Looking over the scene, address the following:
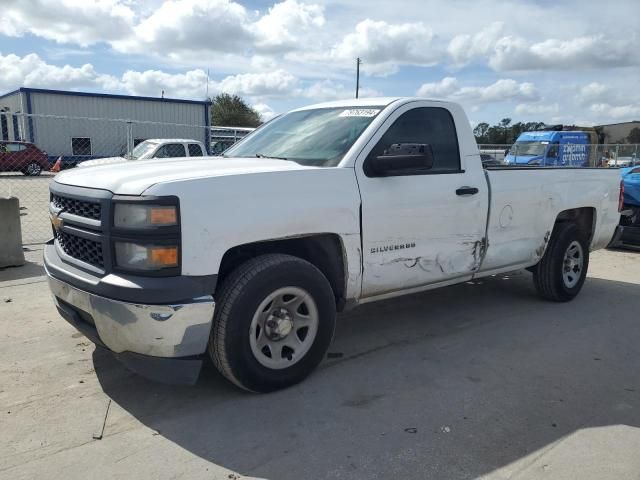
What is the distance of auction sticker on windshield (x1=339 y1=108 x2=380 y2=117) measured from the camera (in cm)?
424

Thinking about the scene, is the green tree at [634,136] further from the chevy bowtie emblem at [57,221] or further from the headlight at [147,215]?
the headlight at [147,215]

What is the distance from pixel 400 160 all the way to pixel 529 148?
2054 cm

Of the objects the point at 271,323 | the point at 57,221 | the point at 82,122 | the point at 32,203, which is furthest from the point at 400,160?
the point at 82,122

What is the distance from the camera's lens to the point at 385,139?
4117 mm

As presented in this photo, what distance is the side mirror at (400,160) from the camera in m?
3.79

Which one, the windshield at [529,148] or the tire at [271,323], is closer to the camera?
the tire at [271,323]

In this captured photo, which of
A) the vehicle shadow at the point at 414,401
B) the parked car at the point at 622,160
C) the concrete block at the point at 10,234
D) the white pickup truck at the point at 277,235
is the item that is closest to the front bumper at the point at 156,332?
the white pickup truck at the point at 277,235

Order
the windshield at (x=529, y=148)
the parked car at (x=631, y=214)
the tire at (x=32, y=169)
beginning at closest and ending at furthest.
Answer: the parked car at (x=631, y=214) < the windshield at (x=529, y=148) < the tire at (x=32, y=169)

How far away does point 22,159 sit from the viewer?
23.3 meters

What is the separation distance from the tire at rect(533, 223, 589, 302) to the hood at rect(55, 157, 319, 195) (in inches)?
129

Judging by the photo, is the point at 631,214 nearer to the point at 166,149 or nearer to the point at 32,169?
the point at 166,149

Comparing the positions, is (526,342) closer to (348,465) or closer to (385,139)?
(385,139)

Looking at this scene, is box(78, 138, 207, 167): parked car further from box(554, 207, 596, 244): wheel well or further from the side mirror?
the side mirror

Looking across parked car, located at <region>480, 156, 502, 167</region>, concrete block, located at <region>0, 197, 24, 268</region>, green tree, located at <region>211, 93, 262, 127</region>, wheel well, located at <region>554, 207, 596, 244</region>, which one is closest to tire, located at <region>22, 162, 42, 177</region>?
concrete block, located at <region>0, 197, 24, 268</region>
